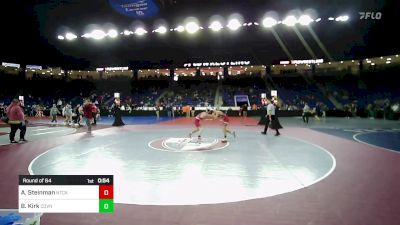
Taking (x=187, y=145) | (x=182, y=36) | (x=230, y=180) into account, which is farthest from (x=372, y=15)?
(x=182, y=36)

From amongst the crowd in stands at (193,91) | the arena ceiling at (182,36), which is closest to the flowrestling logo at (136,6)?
the arena ceiling at (182,36)

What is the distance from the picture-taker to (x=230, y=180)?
6.55 metres

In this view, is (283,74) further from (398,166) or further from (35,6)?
(398,166)

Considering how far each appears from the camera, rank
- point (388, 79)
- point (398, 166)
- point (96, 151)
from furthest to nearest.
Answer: point (388, 79)
point (96, 151)
point (398, 166)

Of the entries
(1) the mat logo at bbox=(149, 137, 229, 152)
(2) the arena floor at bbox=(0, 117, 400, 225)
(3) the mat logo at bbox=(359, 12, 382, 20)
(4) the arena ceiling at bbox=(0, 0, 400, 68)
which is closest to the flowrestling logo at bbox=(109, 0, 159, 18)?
(4) the arena ceiling at bbox=(0, 0, 400, 68)

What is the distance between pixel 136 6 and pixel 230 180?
13.3m

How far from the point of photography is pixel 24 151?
10422 mm

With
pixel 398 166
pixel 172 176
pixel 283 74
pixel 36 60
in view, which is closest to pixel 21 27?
pixel 36 60

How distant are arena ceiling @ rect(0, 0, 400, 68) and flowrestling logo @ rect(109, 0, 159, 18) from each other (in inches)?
20.9

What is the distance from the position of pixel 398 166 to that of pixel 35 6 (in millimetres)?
21986
